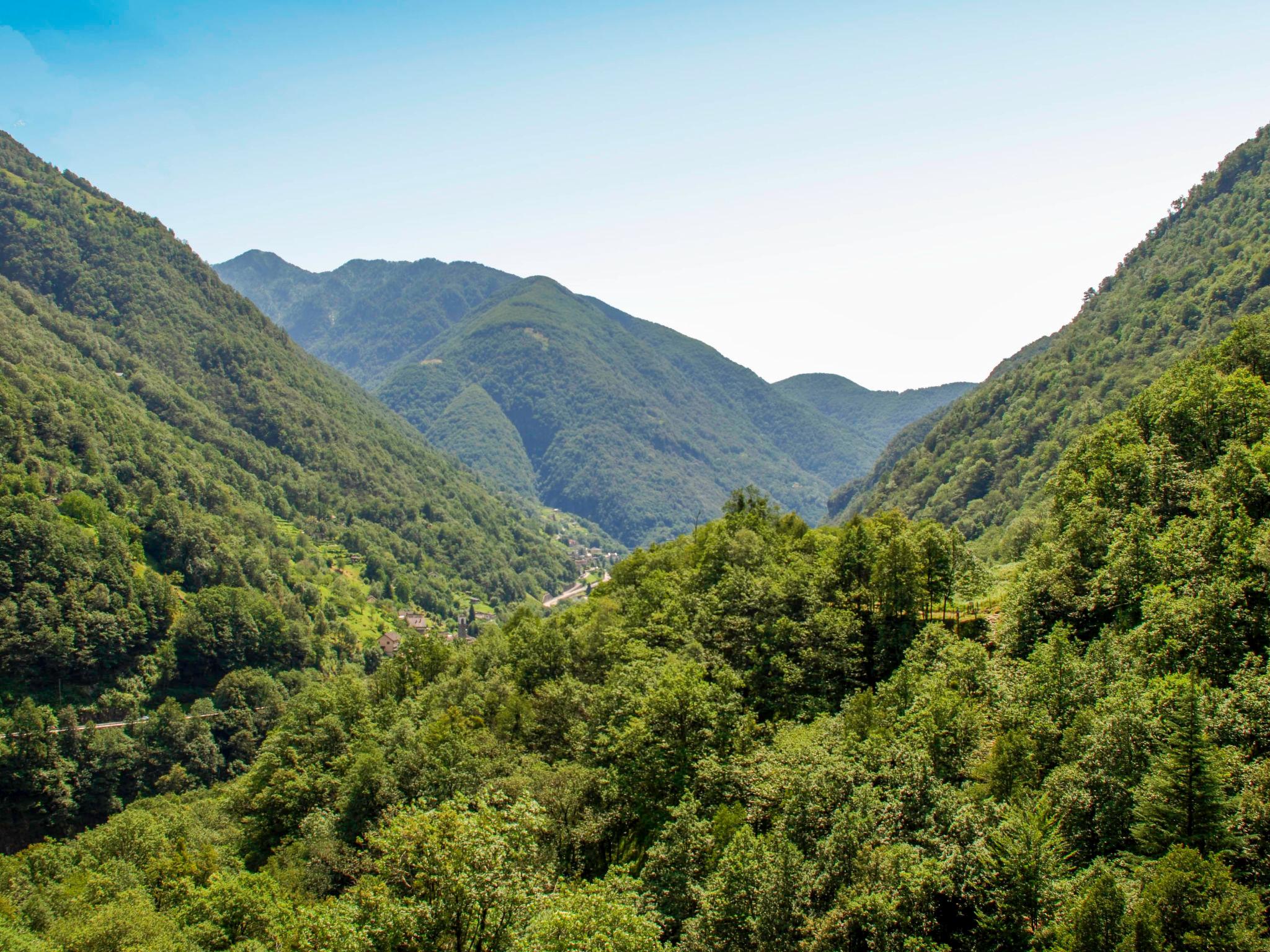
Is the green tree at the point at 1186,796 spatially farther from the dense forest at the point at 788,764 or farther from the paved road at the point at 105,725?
the paved road at the point at 105,725

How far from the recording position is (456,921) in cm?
2830

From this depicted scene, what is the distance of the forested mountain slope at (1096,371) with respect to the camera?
14938 centimetres

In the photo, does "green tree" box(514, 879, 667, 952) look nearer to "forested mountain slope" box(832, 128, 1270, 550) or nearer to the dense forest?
the dense forest

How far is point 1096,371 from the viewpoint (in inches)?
6762

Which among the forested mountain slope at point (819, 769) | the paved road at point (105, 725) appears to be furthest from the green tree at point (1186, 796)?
the paved road at point (105, 725)

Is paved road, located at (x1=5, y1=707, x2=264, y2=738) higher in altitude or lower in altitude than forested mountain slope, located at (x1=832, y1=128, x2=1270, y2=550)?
lower

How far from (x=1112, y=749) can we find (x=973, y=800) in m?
5.77

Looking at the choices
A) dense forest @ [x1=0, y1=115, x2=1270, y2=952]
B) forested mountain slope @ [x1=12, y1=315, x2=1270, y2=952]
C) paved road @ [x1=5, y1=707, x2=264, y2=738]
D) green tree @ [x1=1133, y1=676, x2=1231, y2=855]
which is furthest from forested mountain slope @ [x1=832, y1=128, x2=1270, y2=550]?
paved road @ [x1=5, y1=707, x2=264, y2=738]

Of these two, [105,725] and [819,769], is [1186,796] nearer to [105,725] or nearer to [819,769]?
[819,769]

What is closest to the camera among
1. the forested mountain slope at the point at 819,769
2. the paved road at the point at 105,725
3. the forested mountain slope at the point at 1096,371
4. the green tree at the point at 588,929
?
the green tree at the point at 588,929

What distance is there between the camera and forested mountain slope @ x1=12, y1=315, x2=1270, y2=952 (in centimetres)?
2697

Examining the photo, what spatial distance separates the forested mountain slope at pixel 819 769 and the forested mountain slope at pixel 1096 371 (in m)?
82.4

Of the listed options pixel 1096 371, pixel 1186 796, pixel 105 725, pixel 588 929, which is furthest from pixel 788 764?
pixel 1096 371

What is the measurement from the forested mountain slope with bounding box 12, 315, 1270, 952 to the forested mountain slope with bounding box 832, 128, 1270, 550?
82.4m
